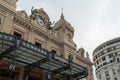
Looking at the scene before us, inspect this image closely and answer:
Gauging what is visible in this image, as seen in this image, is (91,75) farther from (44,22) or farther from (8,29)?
(8,29)

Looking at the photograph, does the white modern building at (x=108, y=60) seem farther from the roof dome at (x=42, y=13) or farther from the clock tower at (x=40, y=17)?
the clock tower at (x=40, y=17)

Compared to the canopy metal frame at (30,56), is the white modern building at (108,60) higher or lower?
higher

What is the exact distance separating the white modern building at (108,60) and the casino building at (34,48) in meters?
40.8

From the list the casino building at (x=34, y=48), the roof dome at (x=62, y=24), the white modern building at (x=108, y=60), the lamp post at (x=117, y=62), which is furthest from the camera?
the white modern building at (x=108, y=60)

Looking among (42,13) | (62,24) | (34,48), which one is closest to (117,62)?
(62,24)

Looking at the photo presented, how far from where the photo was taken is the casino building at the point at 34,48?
46.7 ft

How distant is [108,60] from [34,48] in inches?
2205

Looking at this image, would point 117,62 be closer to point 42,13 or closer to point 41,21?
point 42,13

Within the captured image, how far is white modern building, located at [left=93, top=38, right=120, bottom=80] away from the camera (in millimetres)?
63094

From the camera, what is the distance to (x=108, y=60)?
66.4 metres

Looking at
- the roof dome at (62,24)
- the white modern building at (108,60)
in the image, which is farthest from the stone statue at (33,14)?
the white modern building at (108,60)

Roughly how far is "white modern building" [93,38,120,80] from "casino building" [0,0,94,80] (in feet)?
134

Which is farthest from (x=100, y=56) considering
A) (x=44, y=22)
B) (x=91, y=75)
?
(x=44, y=22)

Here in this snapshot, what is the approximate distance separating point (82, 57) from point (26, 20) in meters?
11.4
